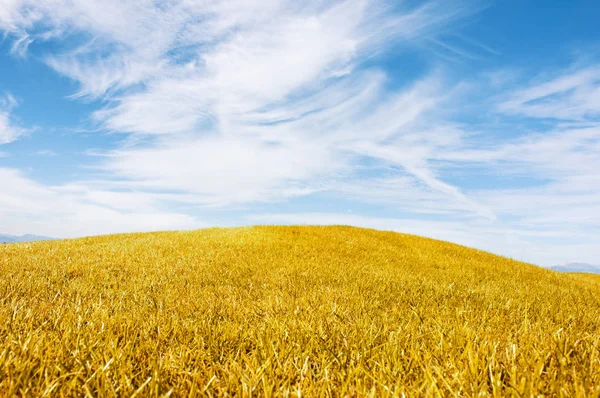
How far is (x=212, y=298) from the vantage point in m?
5.28

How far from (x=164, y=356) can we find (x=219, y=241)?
Answer: 11.1m

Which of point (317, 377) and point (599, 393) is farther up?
point (599, 393)

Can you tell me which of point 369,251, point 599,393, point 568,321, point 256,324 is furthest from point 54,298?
point 369,251

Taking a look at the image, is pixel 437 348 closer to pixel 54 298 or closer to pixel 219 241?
pixel 54 298

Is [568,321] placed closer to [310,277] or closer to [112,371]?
[310,277]

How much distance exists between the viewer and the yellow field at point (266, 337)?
208 centimetres

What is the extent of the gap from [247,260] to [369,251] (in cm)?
564

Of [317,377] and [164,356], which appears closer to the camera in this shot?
[317,377]

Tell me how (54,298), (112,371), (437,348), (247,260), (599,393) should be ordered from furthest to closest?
(247,260)
(54,298)
(437,348)
(112,371)
(599,393)

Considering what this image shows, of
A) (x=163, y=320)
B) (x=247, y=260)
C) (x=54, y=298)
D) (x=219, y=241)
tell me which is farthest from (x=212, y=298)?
(x=219, y=241)

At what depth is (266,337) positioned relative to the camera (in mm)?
3141

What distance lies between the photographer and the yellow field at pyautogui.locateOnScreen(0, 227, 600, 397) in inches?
81.9

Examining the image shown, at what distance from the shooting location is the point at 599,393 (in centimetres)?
173

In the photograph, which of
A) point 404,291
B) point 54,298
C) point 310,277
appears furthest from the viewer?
point 310,277
